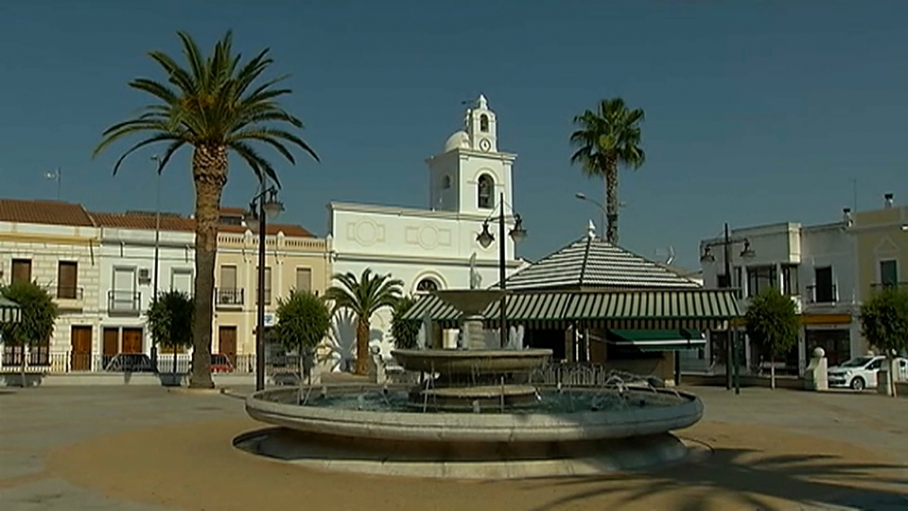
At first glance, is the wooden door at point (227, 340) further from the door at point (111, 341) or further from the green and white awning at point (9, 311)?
the green and white awning at point (9, 311)

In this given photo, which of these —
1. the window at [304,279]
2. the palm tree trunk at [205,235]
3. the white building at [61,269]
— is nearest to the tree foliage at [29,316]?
the palm tree trunk at [205,235]

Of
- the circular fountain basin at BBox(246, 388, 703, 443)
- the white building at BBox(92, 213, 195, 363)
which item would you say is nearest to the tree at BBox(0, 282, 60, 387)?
the white building at BBox(92, 213, 195, 363)

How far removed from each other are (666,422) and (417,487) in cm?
357

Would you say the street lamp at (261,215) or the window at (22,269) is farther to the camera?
the window at (22,269)

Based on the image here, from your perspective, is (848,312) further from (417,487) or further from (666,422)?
(417,487)

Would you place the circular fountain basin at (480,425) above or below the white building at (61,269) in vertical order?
below

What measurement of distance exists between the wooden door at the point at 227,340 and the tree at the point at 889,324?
1218 inches

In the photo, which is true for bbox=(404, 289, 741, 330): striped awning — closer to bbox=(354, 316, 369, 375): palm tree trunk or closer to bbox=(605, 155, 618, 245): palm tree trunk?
bbox=(605, 155, 618, 245): palm tree trunk

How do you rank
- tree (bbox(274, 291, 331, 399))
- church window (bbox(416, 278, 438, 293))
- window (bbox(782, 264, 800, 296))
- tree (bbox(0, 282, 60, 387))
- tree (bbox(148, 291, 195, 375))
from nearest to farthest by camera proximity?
tree (bbox(0, 282, 60, 387)), tree (bbox(148, 291, 195, 375)), tree (bbox(274, 291, 331, 399)), window (bbox(782, 264, 800, 296)), church window (bbox(416, 278, 438, 293))

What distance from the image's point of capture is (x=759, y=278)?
51.2 m

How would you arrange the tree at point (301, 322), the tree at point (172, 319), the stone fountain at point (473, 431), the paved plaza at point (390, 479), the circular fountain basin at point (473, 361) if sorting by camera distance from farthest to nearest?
the tree at point (301, 322) → the tree at point (172, 319) → the circular fountain basin at point (473, 361) → the stone fountain at point (473, 431) → the paved plaza at point (390, 479)

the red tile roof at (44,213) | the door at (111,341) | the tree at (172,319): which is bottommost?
the door at (111,341)

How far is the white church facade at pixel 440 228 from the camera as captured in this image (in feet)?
166

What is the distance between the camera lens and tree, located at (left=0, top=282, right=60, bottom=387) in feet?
108
